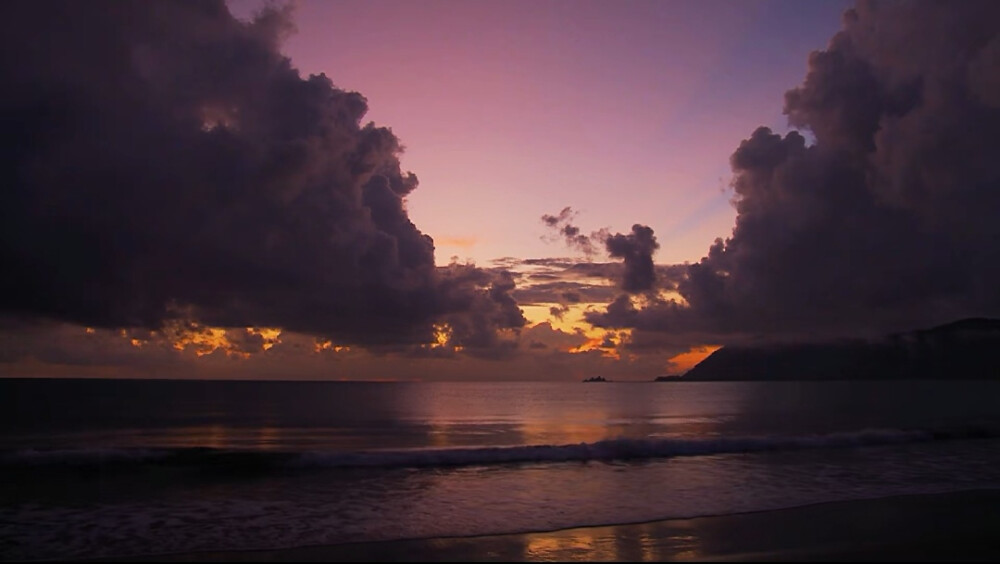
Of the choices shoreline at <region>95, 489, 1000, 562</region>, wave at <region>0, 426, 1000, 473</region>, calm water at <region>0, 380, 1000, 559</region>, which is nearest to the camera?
shoreline at <region>95, 489, 1000, 562</region>

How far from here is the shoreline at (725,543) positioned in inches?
521

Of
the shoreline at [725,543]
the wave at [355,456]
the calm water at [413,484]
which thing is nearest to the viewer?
the shoreline at [725,543]

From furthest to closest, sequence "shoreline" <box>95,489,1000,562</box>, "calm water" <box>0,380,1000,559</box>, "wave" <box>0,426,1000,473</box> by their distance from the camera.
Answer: "wave" <box>0,426,1000,473</box>
"calm water" <box>0,380,1000,559</box>
"shoreline" <box>95,489,1000,562</box>

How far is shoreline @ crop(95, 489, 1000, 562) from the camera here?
13.2 meters

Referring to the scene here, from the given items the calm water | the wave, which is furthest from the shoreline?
the wave

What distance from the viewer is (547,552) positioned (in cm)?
1367

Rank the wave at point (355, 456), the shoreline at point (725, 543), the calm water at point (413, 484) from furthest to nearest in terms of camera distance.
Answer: the wave at point (355, 456), the calm water at point (413, 484), the shoreline at point (725, 543)

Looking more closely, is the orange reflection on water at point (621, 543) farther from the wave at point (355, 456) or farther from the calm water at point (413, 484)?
the wave at point (355, 456)

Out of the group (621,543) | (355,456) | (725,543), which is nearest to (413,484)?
(355,456)

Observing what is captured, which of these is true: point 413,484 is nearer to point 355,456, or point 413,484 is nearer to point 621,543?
point 355,456

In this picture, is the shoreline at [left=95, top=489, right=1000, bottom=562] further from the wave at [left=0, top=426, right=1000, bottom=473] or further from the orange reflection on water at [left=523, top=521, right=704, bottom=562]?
the wave at [left=0, top=426, right=1000, bottom=473]

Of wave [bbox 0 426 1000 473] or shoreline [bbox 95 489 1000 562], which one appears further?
wave [bbox 0 426 1000 473]

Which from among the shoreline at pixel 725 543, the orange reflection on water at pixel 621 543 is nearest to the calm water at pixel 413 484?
the shoreline at pixel 725 543

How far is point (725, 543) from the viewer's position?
14.3 metres
